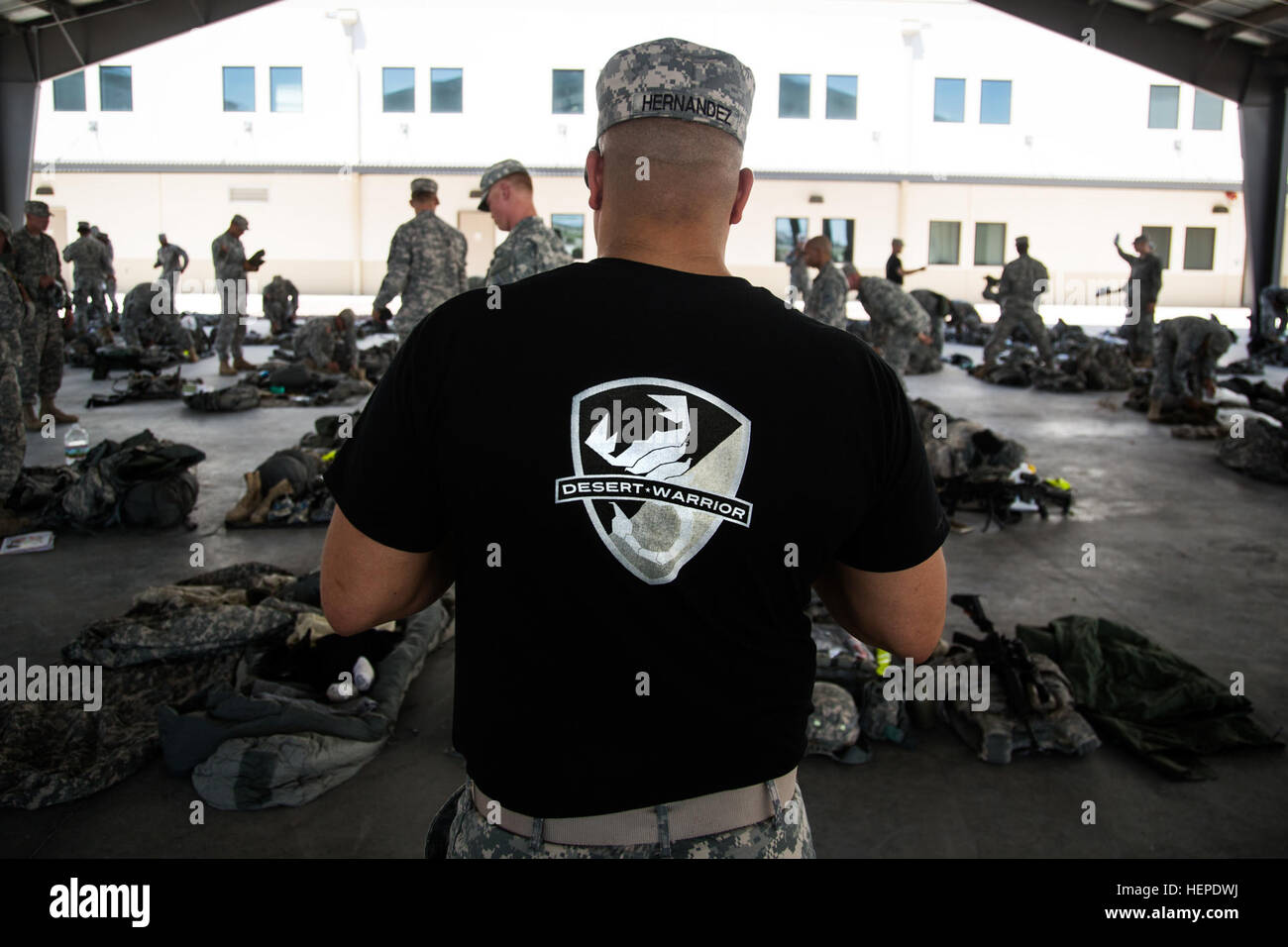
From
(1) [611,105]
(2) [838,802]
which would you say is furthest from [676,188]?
(2) [838,802]

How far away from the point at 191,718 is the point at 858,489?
9.36 feet

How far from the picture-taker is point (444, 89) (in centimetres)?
2456

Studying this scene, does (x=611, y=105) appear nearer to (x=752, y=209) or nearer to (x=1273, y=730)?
(x=1273, y=730)

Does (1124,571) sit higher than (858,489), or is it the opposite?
(858,489)

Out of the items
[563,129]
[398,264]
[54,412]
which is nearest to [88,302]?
[54,412]

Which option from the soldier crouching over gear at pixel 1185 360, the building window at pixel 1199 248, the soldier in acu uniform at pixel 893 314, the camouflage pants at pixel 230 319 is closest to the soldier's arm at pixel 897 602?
the soldier in acu uniform at pixel 893 314

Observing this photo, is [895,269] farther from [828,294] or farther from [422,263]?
[422,263]

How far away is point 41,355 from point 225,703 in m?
7.57

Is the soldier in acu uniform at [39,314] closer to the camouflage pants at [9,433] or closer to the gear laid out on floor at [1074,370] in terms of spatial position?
the camouflage pants at [9,433]

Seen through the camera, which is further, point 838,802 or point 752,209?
point 752,209

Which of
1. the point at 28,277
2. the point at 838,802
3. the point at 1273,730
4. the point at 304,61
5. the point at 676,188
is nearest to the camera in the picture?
the point at 676,188

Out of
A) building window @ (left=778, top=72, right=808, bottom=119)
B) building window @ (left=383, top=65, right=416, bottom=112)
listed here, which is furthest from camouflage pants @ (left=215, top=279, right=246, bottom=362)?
building window @ (left=778, top=72, right=808, bottom=119)

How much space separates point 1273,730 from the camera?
144 inches
